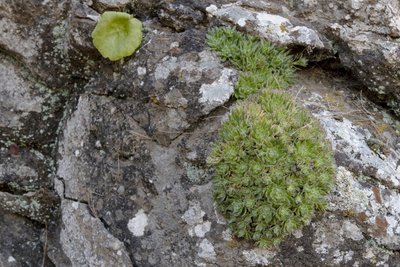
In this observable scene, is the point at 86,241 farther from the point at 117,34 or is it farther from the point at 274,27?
the point at 274,27

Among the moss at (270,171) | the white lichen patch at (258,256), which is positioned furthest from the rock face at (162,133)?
the moss at (270,171)

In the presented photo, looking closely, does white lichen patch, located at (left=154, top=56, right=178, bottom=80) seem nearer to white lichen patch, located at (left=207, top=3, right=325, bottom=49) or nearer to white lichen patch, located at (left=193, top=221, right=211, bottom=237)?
white lichen patch, located at (left=207, top=3, right=325, bottom=49)

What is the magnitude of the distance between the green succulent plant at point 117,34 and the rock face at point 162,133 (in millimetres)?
72

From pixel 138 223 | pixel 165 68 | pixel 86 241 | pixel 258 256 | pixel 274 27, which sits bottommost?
pixel 86 241

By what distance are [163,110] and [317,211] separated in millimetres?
970

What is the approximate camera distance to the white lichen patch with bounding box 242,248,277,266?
254 cm

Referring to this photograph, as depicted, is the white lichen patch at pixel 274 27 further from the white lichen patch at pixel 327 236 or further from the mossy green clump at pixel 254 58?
the white lichen patch at pixel 327 236

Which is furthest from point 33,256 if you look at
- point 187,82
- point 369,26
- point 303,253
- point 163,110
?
point 369,26

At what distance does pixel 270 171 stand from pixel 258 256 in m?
0.46

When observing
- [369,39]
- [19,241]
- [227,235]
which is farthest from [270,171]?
[19,241]

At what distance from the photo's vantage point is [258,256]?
254 cm

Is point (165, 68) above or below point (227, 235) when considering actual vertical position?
above

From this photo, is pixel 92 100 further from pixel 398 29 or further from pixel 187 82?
pixel 398 29

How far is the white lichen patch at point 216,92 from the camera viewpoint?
8.80 ft
